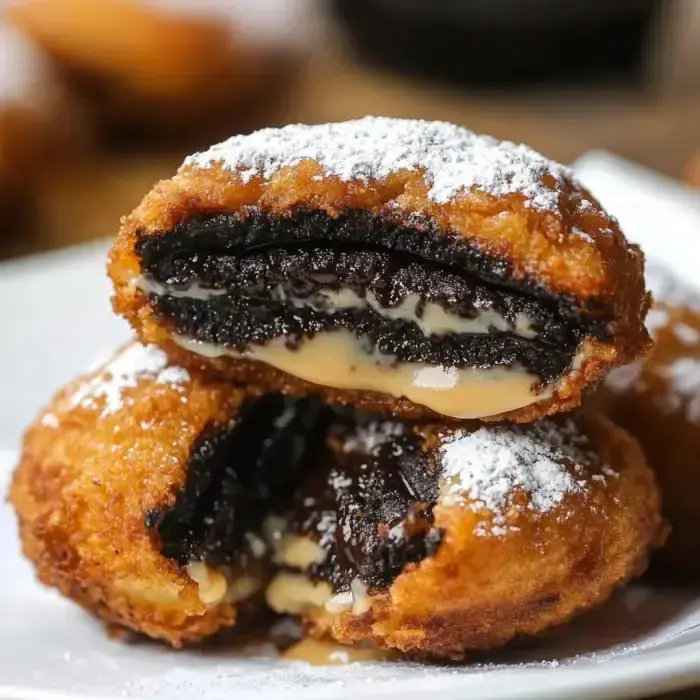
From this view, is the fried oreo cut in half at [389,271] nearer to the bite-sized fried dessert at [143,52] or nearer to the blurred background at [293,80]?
the blurred background at [293,80]

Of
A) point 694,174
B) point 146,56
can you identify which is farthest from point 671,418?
point 146,56

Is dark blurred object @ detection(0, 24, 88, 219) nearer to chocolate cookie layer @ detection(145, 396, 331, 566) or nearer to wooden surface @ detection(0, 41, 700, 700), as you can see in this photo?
wooden surface @ detection(0, 41, 700, 700)

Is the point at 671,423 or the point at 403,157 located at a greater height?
the point at 403,157

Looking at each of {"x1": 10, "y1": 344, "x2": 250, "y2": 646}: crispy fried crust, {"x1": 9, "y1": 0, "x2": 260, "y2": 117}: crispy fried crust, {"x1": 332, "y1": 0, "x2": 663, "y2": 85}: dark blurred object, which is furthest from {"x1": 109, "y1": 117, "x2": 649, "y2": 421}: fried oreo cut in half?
{"x1": 332, "y1": 0, "x2": 663, "y2": 85}: dark blurred object

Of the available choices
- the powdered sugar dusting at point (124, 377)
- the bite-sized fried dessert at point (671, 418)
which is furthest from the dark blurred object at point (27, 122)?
the bite-sized fried dessert at point (671, 418)

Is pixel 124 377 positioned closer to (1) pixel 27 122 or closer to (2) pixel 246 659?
(2) pixel 246 659

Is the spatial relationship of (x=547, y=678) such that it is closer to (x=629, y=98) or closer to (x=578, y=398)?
(x=578, y=398)

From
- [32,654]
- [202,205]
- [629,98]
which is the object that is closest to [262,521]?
[32,654]
